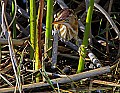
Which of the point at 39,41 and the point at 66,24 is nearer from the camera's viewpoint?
the point at 39,41

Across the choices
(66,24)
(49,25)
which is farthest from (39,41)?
(66,24)

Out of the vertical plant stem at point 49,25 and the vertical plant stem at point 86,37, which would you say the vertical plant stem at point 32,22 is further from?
the vertical plant stem at point 86,37

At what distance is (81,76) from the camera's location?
4.57ft

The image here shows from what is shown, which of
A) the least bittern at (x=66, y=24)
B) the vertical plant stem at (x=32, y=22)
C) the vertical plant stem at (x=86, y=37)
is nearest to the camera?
the vertical plant stem at (x=86, y=37)

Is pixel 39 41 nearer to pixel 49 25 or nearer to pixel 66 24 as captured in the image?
pixel 49 25

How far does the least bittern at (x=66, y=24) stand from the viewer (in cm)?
147

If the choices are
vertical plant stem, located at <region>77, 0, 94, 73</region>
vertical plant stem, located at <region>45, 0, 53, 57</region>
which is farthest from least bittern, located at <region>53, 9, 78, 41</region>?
vertical plant stem, located at <region>77, 0, 94, 73</region>

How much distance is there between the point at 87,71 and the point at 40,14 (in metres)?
0.31

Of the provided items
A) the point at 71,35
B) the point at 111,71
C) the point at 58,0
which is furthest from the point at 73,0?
the point at 111,71

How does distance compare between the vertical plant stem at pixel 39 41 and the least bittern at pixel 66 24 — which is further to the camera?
the least bittern at pixel 66 24

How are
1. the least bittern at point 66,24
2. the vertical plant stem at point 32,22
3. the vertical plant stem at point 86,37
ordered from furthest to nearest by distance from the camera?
the least bittern at point 66,24 < the vertical plant stem at point 32,22 < the vertical plant stem at point 86,37

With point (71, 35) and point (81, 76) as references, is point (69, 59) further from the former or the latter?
point (81, 76)

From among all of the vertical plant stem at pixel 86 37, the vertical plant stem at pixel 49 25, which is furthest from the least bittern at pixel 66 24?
the vertical plant stem at pixel 86 37

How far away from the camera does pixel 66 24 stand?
1513mm
